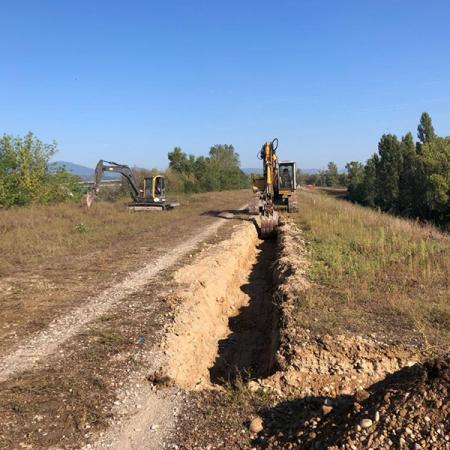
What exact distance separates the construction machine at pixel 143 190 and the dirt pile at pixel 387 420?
21513 millimetres

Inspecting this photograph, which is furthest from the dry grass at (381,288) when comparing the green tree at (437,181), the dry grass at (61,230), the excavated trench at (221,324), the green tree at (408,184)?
the green tree at (408,184)

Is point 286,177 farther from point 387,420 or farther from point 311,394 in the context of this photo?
point 387,420

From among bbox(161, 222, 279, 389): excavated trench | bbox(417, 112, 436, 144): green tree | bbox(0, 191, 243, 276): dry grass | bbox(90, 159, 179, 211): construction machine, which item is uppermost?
bbox(417, 112, 436, 144): green tree

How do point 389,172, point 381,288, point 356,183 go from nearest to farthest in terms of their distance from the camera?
point 381,288 < point 389,172 < point 356,183

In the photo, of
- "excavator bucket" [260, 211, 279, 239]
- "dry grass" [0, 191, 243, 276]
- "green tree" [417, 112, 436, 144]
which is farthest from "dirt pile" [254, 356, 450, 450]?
"green tree" [417, 112, 436, 144]

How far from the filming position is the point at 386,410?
10.6ft

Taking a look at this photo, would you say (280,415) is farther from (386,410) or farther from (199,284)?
(199,284)

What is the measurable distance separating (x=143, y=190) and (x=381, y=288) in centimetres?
2015

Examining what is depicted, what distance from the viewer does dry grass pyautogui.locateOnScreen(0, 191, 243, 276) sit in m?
11.6

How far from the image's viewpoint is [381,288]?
7609mm

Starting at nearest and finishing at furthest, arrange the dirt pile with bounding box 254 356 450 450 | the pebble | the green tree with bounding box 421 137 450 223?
the dirt pile with bounding box 254 356 450 450
the pebble
the green tree with bounding box 421 137 450 223

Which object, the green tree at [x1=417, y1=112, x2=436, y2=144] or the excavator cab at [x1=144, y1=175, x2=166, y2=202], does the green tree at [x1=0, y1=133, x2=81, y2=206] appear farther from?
the green tree at [x1=417, y1=112, x2=436, y2=144]

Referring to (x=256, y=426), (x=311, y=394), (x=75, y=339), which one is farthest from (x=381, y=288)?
(x=75, y=339)

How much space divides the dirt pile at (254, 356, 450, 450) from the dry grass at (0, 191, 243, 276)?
26.3ft
